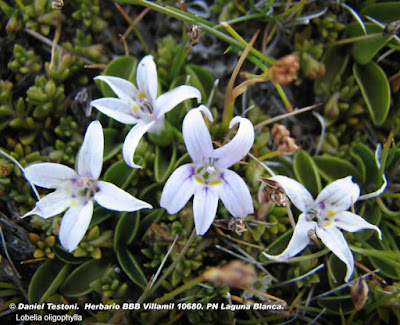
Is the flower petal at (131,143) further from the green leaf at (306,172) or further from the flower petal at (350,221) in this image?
the flower petal at (350,221)

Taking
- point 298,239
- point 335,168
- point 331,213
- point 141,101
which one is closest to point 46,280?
point 141,101

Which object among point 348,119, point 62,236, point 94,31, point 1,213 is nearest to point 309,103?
point 348,119

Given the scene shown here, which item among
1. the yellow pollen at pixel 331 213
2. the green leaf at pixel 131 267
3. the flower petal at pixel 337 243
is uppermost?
the yellow pollen at pixel 331 213

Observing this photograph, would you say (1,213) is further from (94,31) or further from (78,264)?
(94,31)

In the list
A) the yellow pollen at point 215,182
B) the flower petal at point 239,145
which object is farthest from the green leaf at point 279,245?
the flower petal at point 239,145

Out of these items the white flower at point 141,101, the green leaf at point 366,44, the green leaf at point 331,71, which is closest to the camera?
the white flower at point 141,101

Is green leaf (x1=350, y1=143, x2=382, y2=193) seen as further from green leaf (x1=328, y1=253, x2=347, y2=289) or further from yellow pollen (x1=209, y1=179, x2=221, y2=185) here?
yellow pollen (x1=209, y1=179, x2=221, y2=185)

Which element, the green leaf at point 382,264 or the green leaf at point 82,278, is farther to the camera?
the green leaf at point 82,278
